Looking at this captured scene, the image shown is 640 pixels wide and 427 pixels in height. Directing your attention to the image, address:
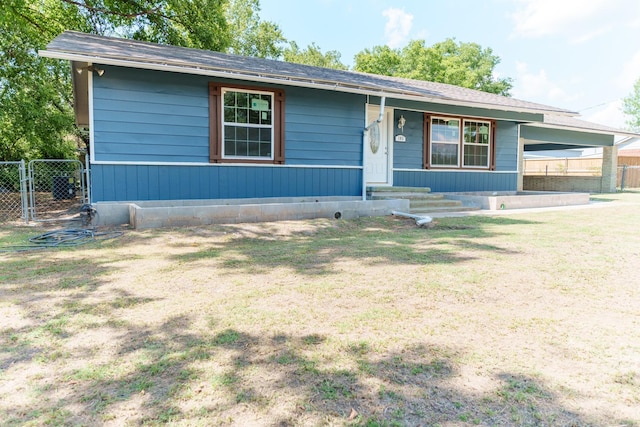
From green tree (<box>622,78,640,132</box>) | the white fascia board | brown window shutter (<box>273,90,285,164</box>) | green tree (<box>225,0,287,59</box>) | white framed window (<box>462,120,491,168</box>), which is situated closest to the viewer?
the white fascia board

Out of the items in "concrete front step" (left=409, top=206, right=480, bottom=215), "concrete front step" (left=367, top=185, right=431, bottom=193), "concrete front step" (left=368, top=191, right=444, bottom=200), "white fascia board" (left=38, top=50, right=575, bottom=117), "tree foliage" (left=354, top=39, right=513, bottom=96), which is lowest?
"concrete front step" (left=409, top=206, right=480, bottom=215)

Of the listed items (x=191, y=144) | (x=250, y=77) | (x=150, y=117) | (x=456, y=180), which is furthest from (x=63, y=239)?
(x=456, y=180)

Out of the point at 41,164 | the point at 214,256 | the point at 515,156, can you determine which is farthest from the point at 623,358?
the point at 41,164

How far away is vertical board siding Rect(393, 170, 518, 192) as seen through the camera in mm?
10609

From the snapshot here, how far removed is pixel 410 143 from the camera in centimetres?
1061

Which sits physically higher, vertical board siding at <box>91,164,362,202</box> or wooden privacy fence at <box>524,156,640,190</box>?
wooden privacy fence at <box>524,156,640,190</box>

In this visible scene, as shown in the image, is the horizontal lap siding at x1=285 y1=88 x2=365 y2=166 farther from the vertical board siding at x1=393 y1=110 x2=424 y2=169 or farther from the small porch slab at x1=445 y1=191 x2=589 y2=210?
the small porch slab at x1=445 y1=191 x2=589 y2=210

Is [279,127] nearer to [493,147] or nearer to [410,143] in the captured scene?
[410,143]

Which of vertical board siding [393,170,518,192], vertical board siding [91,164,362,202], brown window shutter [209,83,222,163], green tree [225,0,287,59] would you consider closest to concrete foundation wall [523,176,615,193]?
vertical board siding [393,170,518,192]

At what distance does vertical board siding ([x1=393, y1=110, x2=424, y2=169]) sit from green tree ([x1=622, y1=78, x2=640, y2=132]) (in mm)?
56040

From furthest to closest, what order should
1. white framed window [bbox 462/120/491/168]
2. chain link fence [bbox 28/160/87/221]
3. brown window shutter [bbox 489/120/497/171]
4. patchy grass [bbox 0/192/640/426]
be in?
brown window shutter [bbox 489/120/497/171]
white framed window [bbox 462/120/491/168]
chain link fence [bbox 28/160/87/221]
patchy grass [bbox 0/192/640/426]

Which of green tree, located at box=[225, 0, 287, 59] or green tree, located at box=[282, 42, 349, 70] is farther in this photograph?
green tree, located at box=[282, 42, 349, 70]

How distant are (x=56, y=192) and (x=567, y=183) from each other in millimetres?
20595

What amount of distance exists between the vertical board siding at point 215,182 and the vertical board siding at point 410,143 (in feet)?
5.75
